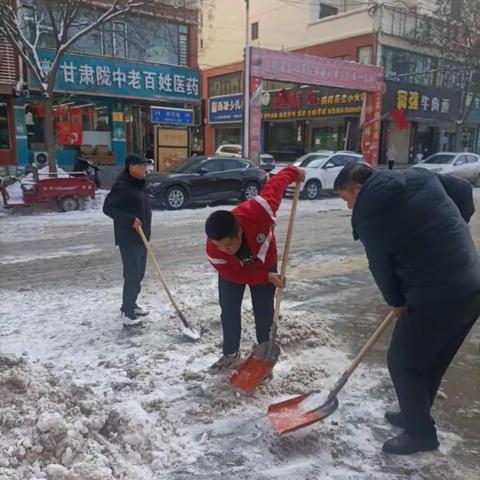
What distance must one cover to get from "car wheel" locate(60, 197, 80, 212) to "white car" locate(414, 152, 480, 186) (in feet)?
46.1

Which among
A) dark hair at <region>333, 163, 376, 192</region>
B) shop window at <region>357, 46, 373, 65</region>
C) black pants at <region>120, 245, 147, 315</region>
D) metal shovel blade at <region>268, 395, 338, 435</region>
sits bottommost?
metal shovel blade at <region>268, 395, 338, 435</region>

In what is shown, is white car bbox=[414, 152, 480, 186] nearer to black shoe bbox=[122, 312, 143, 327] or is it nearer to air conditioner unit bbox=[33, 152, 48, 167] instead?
air conditioner unit bbox=[33, 152, 48, 167]

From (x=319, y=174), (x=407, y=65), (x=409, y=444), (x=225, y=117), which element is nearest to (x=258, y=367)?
(x=409, y=444)

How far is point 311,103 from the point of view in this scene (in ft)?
87.1

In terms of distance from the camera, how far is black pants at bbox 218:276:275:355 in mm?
3502

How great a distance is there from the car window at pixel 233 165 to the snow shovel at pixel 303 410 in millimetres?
10996

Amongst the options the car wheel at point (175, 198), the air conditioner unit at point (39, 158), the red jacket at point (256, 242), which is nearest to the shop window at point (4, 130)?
the air conditioner unit at point (39, 158)

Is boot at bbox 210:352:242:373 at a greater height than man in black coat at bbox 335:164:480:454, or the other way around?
man in black coat at bbox 335:164:480:454

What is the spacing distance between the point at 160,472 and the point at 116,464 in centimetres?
23

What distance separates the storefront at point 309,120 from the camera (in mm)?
25391

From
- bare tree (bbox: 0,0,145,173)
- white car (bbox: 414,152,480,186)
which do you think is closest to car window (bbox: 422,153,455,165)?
white car (bbox: 414,152,480,186)

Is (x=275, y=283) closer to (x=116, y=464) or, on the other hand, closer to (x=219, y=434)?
(x=219, y=434)

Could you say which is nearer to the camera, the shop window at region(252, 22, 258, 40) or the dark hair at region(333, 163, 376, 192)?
the dark hair at region(333, 163, 376, 192)

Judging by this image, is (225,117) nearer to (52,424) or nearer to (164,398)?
(164,398)
